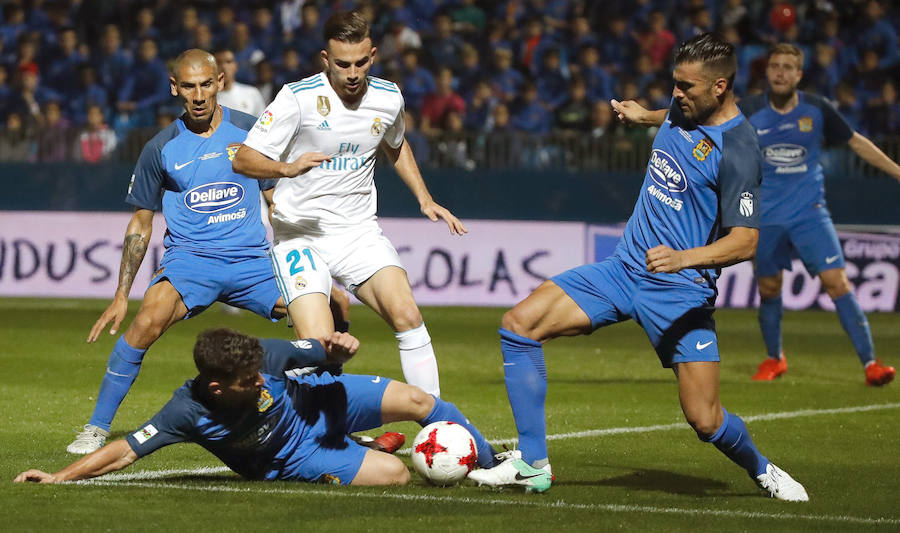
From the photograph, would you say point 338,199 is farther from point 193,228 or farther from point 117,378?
point 117,378

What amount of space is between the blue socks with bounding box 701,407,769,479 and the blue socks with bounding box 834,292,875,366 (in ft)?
15.3

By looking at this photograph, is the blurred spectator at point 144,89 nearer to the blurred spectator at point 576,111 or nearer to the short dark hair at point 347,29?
the blurred spectator at point 576,111

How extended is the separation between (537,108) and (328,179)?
35.6 feet

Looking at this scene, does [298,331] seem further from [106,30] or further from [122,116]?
[106,30]

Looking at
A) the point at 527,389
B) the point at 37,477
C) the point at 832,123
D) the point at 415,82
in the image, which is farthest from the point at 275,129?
the point at 415,82

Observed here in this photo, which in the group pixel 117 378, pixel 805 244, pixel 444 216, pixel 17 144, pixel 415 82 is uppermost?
pixel 444 216

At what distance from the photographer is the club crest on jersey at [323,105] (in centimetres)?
708

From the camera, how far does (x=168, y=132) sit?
7.88 m

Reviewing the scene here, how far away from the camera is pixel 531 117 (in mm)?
17797

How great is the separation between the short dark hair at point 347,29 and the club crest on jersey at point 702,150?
1.82 metres

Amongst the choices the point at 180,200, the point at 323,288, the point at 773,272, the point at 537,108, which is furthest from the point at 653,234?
the point at 537,108

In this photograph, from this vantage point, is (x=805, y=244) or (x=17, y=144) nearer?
(x=805, y=244)

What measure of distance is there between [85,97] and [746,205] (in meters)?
14.2

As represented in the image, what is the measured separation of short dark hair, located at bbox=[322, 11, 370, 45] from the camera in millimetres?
6887
